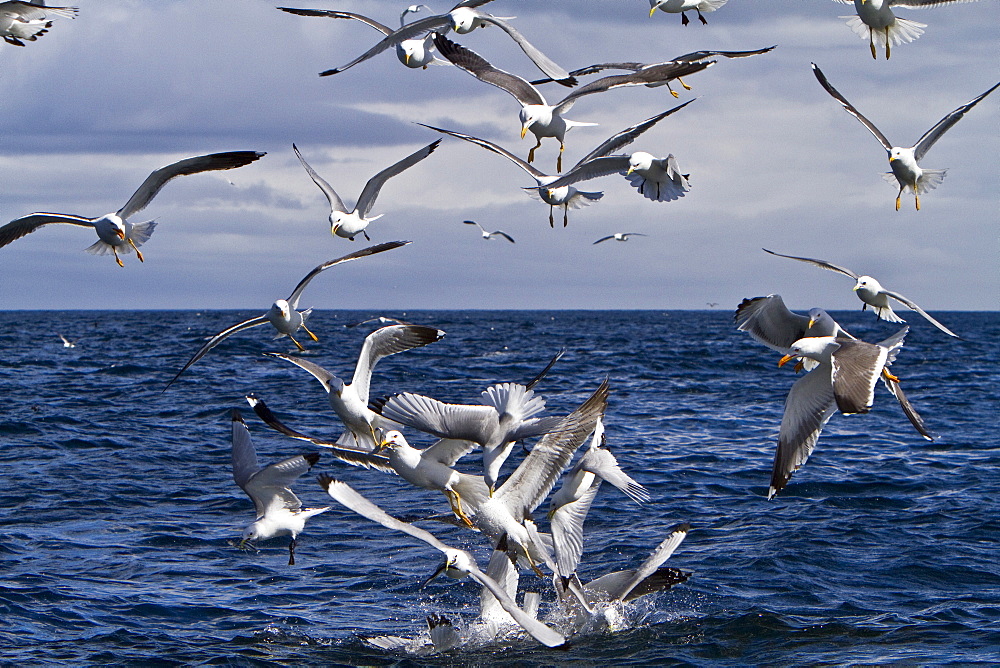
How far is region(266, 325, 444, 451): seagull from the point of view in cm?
1044

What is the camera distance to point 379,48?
39.6 feet

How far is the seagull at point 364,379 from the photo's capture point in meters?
10.4

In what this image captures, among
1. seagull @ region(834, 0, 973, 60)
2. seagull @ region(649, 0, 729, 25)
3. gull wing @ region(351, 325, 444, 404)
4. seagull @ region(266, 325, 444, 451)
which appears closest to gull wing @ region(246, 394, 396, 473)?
seagull @ region(266, 325, 444, 451)

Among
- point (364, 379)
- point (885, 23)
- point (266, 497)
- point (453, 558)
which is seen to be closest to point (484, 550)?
point (364, 379)

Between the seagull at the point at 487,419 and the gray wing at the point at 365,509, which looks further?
the seagull at the point at 487,419

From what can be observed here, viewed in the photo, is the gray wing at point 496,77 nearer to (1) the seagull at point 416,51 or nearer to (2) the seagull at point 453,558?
(1) the seagull at point 416,51

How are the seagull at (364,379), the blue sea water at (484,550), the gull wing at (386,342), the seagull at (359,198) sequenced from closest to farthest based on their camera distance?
the blue sea water at (484,550) → the seagull at (364,379) → the gull wing at (386,342) → the seagull at (359,198)

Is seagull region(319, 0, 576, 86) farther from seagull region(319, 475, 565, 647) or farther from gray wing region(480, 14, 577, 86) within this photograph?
seagull region(319, 475, 565, 647)

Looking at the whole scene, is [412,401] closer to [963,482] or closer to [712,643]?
[712,643]

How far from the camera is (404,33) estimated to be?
39.0ft

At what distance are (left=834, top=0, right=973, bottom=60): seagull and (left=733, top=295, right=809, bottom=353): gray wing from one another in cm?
271

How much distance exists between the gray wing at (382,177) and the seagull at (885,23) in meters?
4.90

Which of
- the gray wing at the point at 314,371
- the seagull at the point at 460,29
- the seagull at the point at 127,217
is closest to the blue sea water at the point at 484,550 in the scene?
the gray wing at the point at 314,371

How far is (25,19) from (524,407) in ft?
20.7
